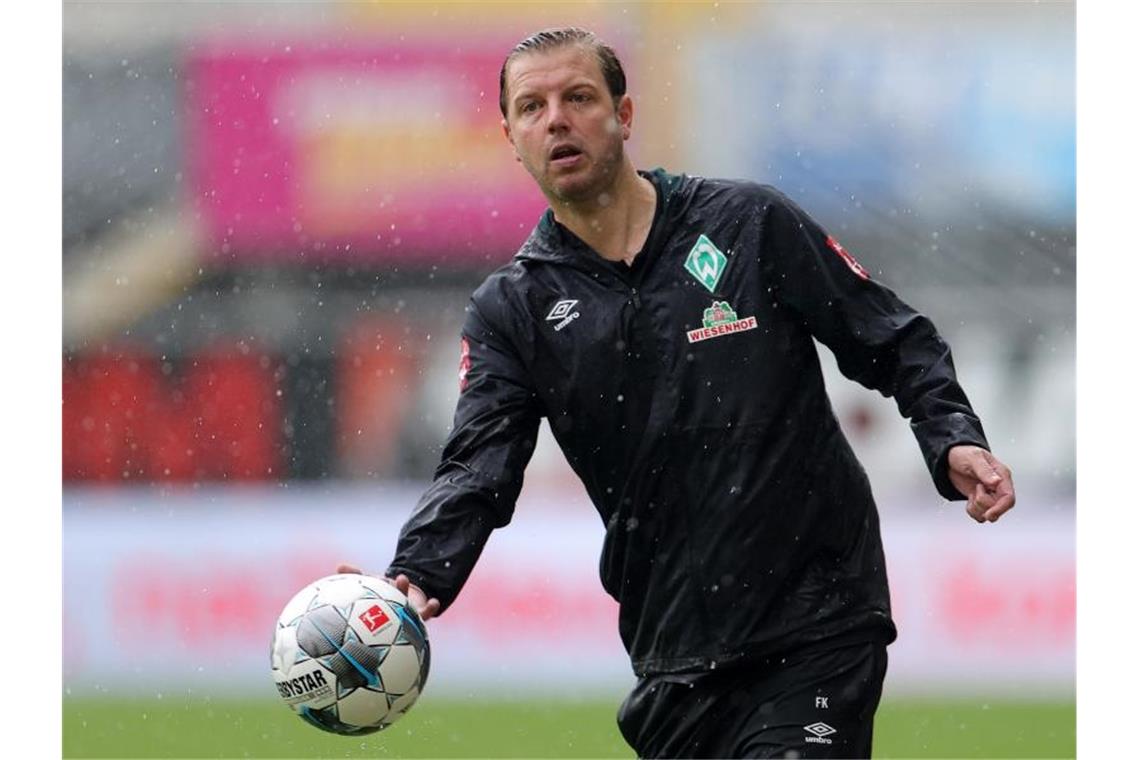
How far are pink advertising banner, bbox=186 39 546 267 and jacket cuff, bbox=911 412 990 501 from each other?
38.7 ft

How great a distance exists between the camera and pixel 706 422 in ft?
16.6

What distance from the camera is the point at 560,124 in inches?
203

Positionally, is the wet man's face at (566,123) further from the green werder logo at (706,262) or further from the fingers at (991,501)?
the fingers at (991,501)

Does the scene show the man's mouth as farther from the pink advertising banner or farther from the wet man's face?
the pink advertising banner

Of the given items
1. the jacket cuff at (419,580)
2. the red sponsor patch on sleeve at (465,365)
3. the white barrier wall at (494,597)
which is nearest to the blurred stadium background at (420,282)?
the white barrier wall at (494,597)

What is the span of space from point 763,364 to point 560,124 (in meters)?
0.85

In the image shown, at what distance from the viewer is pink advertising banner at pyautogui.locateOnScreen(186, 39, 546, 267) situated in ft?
55.2

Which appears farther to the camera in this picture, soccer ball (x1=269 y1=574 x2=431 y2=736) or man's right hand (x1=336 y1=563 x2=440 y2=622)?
man's right hand (x1=336 y1=563 x2=440 y2=622)

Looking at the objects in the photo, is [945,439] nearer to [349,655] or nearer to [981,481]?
[981,481]

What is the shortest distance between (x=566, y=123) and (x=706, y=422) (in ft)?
2.94

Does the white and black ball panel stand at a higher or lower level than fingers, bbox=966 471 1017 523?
lower

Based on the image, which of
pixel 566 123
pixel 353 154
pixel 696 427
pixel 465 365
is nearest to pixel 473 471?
pixel 465 365

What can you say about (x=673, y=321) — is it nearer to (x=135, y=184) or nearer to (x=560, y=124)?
(x=560, y=124)

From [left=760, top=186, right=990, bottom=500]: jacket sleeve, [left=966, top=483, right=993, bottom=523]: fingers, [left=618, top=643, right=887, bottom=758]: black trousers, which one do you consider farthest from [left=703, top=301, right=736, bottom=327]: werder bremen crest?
[left=618, top=643, right=887, bottom=758]: black trousers
